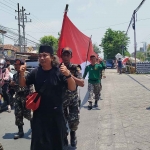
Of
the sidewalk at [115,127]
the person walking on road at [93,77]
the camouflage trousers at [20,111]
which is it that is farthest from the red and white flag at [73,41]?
the person walking on road at [93,77]

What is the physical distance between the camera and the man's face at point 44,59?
3792mm

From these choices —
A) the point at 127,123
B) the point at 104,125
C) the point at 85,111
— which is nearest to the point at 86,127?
the point at 104,125

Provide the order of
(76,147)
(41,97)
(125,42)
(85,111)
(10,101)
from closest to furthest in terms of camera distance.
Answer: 1. (41,97)
2. (76,147)
3. (85,111)
4. (10,101)
5. (125,42)

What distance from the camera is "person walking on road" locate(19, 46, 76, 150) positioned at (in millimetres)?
3752

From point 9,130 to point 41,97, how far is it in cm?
358

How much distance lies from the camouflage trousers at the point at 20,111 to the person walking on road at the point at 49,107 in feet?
8.32

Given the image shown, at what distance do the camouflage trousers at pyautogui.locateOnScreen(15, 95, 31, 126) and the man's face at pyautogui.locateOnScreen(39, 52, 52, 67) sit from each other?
8.81 ft

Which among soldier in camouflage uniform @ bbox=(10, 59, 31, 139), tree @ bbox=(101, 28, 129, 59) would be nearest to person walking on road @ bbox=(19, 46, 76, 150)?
soldier in camouflage uniform @ bbox=(10, 59, 31, 139)

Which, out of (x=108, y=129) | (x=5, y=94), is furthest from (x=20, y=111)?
(x=5, y=94)

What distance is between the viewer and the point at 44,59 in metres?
3.79

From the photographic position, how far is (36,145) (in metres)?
3.80

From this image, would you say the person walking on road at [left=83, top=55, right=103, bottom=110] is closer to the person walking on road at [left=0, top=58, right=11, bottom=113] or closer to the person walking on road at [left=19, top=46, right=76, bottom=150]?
the person walking on road at [left=0, top=58, right=11, bottom=113]

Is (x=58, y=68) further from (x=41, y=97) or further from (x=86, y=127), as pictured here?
(x=86, y=127)

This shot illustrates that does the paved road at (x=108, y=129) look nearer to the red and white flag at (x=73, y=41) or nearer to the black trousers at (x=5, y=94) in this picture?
the black trousers at (x=5, y=94)
